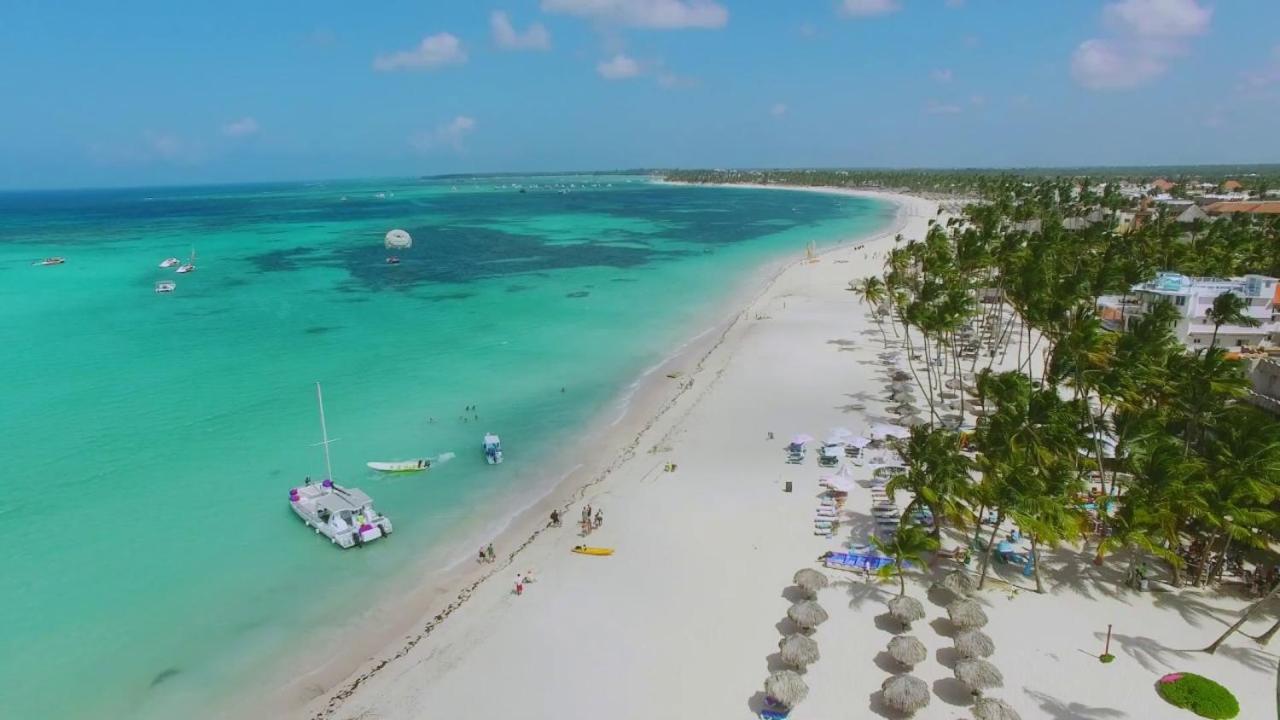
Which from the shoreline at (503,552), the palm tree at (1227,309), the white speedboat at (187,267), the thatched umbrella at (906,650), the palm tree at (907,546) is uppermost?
the palm tree at (1227,309)

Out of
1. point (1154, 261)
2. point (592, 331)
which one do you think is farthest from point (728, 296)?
point (1154, 261)

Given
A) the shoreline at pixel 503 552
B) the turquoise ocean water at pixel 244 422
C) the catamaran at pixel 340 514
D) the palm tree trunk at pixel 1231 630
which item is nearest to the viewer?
the palm tree trunk at pixel 1231 630

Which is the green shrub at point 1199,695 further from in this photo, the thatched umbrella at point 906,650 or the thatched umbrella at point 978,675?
the thatched umbrella at point 906,650

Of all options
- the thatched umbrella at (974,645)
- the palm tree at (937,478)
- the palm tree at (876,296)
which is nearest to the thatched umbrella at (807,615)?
the thatched umbrella at (974,645)

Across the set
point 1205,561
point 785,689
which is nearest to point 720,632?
point 785,689

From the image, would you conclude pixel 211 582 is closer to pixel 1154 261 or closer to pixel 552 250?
pixel 1154 261

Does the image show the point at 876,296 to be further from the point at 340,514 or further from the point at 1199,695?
the point at 340,514

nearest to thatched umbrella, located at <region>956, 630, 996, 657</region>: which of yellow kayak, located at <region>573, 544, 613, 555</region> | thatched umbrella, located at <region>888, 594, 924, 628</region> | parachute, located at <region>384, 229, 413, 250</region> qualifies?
thatched umbrella, located at <region>888, 594, 924, 628</region>
